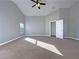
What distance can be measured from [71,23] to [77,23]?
1.20m

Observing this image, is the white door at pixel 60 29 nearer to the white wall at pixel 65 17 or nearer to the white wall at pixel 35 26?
the white wall at pixel 65 17

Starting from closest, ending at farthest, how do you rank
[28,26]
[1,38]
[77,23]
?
[1,38] → [77,23] → [28,26]

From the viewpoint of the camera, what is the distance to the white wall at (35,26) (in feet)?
48.0

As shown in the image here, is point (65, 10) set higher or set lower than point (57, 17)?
higher

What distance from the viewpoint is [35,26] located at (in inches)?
579

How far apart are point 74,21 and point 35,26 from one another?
21.4ft

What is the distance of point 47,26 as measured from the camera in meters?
14.0

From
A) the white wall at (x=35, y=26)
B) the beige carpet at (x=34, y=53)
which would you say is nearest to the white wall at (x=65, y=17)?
the white wall at (x=35, y=26)

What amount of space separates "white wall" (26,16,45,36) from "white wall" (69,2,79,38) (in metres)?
5.24

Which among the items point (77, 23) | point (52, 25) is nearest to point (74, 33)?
point (77, 23)

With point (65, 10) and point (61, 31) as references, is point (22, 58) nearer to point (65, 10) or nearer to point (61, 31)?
point (61, 31)

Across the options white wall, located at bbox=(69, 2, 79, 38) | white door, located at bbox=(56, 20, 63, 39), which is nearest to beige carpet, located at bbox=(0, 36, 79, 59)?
white wall, located at bbox=(69, 2, 79, 38)

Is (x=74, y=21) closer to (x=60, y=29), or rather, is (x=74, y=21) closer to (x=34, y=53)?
(x=60, y=29)

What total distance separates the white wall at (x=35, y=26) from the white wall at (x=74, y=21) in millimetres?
5239
